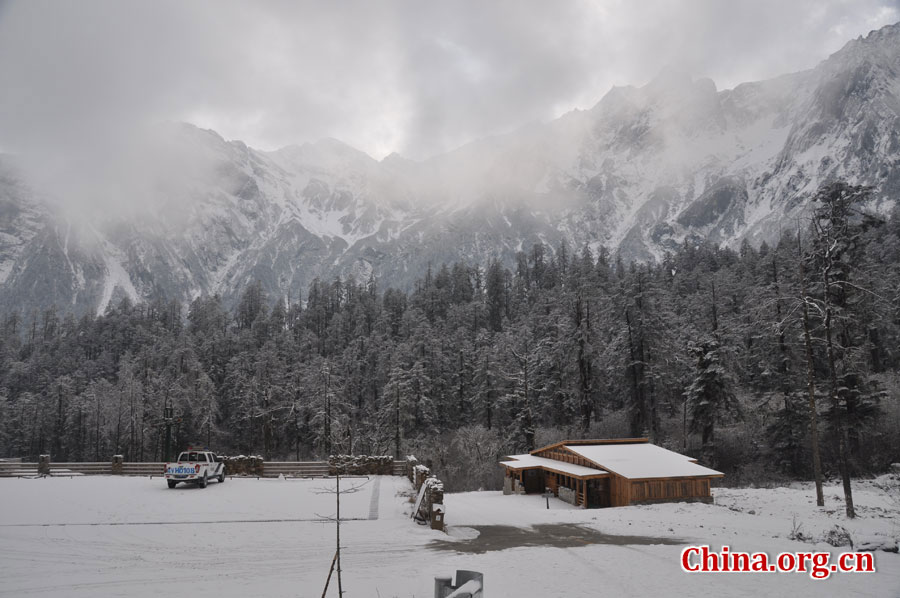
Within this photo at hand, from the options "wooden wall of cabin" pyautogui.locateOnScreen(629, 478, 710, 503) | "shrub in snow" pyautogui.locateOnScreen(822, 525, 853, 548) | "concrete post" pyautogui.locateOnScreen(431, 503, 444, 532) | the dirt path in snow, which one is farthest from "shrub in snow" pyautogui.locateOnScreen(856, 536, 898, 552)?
"concrete post" pyautogui.locateOnScreen(431, 503, 444, 532)

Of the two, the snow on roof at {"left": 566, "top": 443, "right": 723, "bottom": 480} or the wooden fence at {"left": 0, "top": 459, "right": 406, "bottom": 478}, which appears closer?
the snow on roof at {"left": 566, "top": 443, "right": 723, "bottom": 480}

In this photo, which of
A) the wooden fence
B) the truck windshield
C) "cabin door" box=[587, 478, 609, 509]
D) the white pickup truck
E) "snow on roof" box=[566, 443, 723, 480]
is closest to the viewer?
the white pickup truck

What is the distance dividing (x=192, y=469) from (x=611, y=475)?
22.6 meters

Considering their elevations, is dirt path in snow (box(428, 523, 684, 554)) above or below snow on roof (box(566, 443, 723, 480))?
below

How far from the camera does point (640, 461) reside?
2984cm

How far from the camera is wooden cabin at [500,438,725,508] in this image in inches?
1067

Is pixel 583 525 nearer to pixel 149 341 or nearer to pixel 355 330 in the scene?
pixel 355 330

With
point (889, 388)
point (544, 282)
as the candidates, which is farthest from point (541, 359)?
point (544, 282)

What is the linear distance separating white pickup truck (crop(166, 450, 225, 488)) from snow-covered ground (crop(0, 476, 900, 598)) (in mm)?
786

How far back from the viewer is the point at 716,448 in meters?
39.5

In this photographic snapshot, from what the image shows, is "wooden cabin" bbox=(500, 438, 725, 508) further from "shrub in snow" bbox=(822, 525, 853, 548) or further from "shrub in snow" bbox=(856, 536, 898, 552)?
"shrub in snow" bbox=(856, 536, 898, 552)

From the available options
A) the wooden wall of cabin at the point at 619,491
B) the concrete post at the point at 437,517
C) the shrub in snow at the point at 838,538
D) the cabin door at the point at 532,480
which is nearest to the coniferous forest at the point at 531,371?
the concrete post at the point at 437,517

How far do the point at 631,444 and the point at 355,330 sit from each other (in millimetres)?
62449

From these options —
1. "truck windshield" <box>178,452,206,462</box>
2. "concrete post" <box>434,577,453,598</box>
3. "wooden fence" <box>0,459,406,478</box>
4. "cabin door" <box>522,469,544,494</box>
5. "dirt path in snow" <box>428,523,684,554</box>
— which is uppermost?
"concrete post" <box>434,577,453,598</box>
